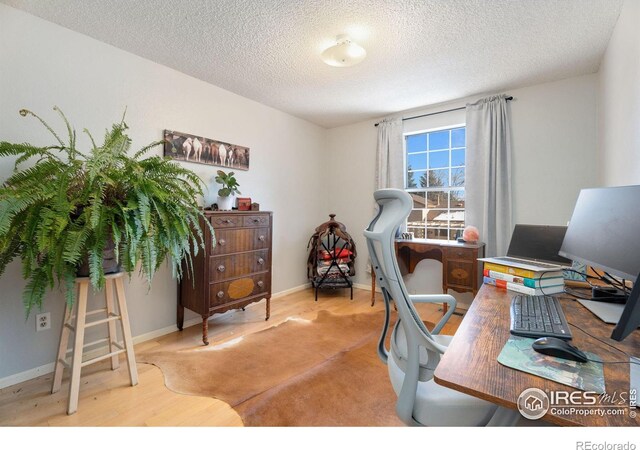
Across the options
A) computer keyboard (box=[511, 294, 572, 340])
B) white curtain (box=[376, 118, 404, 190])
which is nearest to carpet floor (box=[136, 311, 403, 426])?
computer keyboard (box=[511, 294, 572, 340])

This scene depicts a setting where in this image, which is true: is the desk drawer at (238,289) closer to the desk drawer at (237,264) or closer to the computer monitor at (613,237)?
the desk drawer at (237,264)

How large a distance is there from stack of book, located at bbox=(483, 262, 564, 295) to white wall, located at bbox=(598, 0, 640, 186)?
2.47 ft

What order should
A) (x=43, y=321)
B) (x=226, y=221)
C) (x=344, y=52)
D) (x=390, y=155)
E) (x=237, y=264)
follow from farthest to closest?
(x=390, y=155) → (x=237, y=264) → (x=226, y=221) → (x=344, y=52) → (x=43, y=321)

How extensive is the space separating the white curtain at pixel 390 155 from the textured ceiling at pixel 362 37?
732 millimetres

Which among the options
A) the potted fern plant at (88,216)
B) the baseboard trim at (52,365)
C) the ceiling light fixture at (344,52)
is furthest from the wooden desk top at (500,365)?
the baseboard trim at (52,365)

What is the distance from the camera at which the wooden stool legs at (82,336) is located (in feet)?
5.26

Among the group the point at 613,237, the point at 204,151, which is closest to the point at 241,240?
the point at 204,151

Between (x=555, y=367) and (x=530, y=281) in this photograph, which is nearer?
(x=555, y=367)

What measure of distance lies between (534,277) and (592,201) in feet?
1.33

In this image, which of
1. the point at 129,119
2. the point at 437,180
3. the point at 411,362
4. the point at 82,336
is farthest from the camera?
the point at 437,180

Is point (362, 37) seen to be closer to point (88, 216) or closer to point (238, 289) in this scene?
A: point (88, 216)

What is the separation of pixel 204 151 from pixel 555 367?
9.60ft

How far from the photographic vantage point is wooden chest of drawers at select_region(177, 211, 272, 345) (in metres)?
2.44

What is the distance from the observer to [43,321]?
1.95 metres
